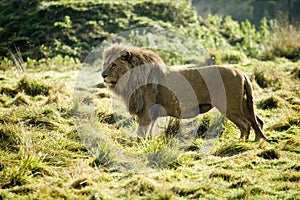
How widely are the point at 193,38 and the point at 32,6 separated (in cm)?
774

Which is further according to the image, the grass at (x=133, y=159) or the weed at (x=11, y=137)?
the weed at (x=11, y=137)

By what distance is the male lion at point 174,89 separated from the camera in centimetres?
693

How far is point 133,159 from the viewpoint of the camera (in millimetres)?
6156

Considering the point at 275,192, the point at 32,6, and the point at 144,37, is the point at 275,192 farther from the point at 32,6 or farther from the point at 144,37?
the point at 32,6

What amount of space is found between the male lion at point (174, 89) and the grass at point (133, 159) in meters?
0.42

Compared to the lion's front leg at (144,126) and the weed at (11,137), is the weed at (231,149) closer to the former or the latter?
the lion's front leg at (144,126)

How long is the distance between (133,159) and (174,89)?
5.21 ft

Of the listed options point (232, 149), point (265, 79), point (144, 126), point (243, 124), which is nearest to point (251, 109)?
point (243, 124)

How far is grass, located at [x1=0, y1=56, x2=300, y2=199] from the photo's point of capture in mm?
5012

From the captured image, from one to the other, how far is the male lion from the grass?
0.42m

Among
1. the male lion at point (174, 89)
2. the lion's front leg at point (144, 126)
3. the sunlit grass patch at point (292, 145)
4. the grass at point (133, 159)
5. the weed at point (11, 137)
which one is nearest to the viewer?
Result: the grass at point (133, 159)

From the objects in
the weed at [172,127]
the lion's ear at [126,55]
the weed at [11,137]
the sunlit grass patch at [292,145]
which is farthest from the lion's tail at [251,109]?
the weed at [11,137]

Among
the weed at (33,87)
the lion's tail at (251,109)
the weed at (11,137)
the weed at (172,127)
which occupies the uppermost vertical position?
the lion's tail at (251,109)

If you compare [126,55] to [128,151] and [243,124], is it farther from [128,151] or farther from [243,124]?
[243,124]
